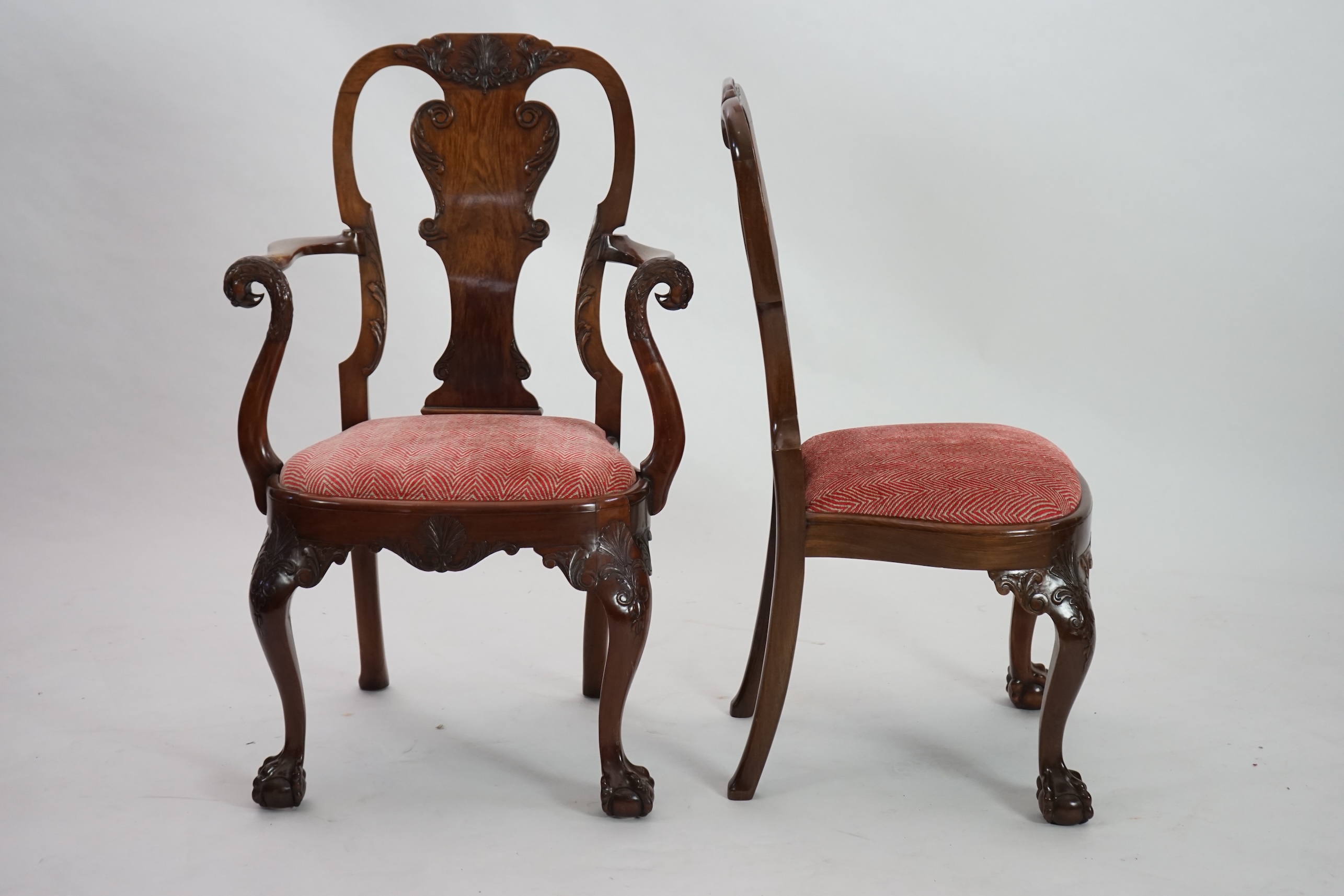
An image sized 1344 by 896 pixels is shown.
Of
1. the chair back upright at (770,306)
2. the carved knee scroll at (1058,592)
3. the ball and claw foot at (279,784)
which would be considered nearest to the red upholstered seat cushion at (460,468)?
the chair back upright at (770,306)

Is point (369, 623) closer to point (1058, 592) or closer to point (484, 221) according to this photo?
point (484, 221)

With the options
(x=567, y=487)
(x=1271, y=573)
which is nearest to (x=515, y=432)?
(x=567, y=487)

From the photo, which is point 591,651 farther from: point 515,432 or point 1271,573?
point 1271,573

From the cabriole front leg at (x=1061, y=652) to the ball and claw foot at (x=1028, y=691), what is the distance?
0.46m

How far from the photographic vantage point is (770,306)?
2.03m

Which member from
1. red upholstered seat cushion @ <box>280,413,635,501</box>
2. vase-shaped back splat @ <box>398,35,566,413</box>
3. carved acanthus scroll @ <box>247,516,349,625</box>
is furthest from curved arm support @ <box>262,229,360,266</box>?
carved acanthus scroll @ <box>247,516,349,625</box>

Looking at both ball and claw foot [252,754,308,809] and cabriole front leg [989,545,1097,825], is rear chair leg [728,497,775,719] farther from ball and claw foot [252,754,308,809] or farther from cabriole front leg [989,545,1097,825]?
ball and claw foot [252,754,308,809]

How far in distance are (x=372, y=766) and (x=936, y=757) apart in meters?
1.08

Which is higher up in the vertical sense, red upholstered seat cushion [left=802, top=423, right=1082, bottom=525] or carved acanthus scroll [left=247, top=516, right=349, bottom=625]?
red upholstered seat cushion [left=802, top=423, right=1082, bottom=525]

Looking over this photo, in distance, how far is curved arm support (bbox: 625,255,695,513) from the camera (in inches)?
84.5

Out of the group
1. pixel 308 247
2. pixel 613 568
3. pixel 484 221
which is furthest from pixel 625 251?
pixel 613 568

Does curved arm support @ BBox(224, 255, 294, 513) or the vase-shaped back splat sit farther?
the vase-shaped back splat

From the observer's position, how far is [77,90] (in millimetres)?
3840

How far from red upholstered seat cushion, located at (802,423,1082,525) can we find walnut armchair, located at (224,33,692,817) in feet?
1.02
